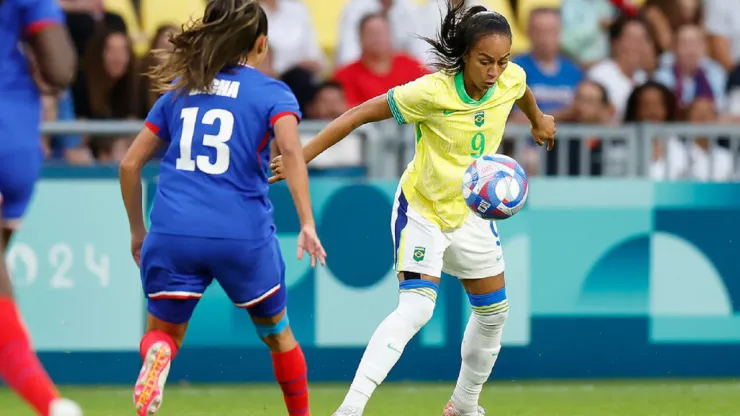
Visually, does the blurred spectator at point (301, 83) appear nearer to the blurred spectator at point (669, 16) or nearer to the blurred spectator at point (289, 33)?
the blurred spectator at point (289, 33)

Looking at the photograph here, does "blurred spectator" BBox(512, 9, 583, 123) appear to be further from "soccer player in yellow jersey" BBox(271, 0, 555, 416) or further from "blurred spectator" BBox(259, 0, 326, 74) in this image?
"soccer player in yellow jersey" BBox(271, 0, 555, 416)

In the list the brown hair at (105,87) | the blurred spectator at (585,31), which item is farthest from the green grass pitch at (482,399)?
the blurred spectator at (585,31)

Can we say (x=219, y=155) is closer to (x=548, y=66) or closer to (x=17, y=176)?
(x=17, y=176)

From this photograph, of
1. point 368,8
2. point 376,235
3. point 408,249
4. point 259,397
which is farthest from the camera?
point 368,8

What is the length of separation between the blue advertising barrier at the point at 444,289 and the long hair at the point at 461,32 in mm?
2988

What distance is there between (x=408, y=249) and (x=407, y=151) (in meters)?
3.31

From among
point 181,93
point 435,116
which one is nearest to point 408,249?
point 435,116

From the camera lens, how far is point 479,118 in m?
6.93

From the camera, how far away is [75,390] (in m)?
9.43

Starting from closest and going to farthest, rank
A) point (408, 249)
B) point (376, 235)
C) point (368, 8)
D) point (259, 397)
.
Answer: point (408, 249) < point (259, 397) < point (376, 235) < point (368, 8)

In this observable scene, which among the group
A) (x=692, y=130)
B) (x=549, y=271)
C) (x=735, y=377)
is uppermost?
(x=692, y=130)

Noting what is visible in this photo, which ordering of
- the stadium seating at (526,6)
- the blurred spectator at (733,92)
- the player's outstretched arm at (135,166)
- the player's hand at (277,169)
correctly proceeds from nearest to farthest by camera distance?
the player's outstretched arm at (135,166), the player's hand at (277,169), the blurred spectator at (733,92), the stadium seating at (526,6)

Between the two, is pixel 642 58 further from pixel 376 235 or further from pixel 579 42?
pixel 376 235

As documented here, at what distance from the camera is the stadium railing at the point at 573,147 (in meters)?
10.1
